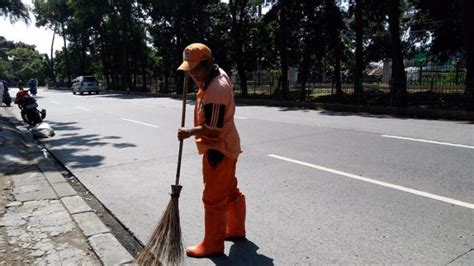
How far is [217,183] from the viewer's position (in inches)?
141

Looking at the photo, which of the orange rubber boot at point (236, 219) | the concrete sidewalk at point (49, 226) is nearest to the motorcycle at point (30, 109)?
the concrete sidewalk at point (49, 226)

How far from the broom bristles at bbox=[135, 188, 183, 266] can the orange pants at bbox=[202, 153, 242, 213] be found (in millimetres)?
289

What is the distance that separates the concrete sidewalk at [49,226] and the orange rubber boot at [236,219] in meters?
0.92

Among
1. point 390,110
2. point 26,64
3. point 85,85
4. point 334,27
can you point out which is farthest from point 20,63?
point 390,110

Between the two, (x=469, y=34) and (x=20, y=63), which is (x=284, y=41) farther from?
(x=20, y=63)

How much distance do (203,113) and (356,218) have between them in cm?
211

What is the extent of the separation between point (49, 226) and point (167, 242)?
1.67 m

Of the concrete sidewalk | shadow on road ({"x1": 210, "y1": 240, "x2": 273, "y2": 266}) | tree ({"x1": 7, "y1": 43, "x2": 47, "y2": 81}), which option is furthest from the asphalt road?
tree ({"x1": 7, "y1": 43, "x2": 47, "y2": 81})

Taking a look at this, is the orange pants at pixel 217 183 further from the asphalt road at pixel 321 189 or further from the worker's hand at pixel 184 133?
the asphalt road at pixel 321 189

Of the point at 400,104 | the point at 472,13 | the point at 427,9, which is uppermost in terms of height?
the point at 427,9

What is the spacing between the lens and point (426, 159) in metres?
7.11

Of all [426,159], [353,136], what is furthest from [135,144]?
[426,159]

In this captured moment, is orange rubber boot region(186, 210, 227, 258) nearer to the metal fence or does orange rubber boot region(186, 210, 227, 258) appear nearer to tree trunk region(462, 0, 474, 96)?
the metal fence

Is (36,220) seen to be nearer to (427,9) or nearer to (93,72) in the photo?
(427,9)
